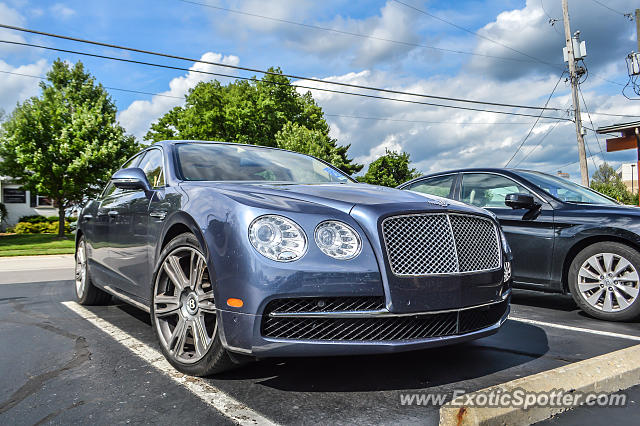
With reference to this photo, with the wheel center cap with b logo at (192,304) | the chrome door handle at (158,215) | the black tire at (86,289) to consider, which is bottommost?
the black tire at (86,289)

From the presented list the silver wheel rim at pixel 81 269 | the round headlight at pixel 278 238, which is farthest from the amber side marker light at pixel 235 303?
the silver wheel rim at pixel 81 269

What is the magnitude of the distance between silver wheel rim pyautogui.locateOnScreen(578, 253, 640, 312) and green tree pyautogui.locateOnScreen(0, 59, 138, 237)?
22763 millimetres

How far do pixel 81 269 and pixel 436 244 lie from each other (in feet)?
14.7

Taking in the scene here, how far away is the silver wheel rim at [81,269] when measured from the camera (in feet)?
18.4

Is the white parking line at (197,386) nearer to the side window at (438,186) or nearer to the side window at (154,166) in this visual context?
the side window at (154,166)

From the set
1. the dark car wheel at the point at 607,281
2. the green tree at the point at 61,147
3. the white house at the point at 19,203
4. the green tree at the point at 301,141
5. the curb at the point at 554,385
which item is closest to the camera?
the curb at the point at 554,385

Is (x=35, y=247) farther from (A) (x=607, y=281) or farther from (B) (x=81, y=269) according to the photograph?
(A) (x=607, y=281)

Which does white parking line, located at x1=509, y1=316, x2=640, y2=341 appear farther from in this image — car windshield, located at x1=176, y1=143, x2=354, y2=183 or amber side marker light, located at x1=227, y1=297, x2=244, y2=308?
amber side marker light, located at x1=227, y1=297, x2=244, y2=308

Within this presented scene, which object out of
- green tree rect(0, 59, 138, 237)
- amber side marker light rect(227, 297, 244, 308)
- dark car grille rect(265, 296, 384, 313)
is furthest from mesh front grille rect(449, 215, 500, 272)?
green tree rect(0, 59, 138, 237)

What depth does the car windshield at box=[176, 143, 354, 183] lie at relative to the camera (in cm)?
388

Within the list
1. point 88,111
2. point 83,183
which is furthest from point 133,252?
point 88,111

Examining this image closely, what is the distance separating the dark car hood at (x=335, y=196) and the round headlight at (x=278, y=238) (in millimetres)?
138

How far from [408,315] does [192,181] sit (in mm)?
1861

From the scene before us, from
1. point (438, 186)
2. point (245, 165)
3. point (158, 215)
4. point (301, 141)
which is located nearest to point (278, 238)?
point (158, 215)
